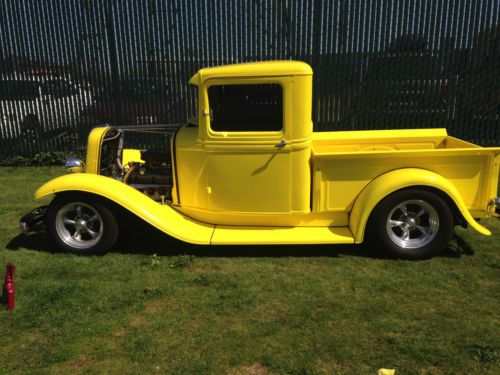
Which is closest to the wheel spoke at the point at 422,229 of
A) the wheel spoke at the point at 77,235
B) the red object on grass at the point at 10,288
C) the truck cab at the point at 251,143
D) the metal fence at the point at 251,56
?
the truck cab at the point at 251,143

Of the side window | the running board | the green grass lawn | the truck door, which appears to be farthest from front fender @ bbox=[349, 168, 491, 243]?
the side window

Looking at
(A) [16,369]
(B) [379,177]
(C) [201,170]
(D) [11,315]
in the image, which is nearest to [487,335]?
(B) [379,177]

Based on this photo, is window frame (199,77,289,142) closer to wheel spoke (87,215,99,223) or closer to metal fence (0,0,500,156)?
wheel spoke (87,215,99,223)

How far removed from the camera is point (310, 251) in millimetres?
4836

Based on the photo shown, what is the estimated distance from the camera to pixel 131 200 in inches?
180

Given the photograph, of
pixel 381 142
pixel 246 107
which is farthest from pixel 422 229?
pixel 246 107

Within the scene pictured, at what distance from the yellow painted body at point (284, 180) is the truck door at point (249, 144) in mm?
11

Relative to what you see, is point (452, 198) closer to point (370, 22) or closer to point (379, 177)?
point (379, 177)

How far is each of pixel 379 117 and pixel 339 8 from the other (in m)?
2.34

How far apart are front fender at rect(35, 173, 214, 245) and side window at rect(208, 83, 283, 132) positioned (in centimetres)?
114

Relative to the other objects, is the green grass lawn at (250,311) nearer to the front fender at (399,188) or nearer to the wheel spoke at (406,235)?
the wheel spoke at (406,235)

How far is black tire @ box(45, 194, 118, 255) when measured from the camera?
4.61 m

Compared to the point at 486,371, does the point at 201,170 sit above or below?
above

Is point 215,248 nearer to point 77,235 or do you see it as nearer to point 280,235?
point 280,235
